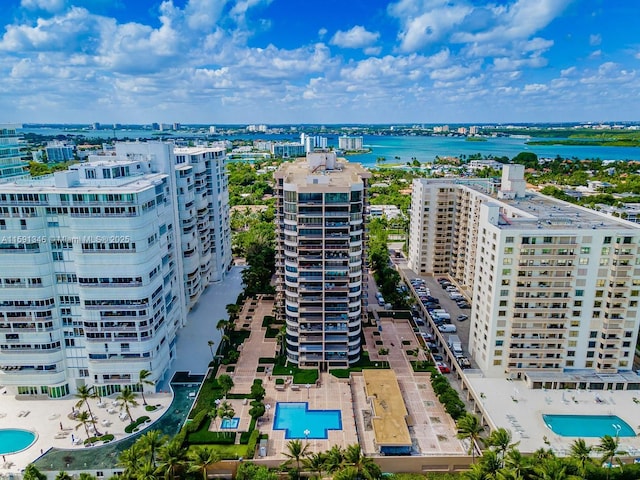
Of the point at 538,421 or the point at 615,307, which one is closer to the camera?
the point at 538,421

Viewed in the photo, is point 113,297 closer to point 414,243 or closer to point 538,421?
point 538,421

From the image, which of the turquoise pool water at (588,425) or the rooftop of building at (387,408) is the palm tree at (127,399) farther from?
the turquoise pool water at (588,425)

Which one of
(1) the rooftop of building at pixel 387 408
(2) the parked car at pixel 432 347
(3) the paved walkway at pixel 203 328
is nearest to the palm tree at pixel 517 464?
(1) the rooftop of building at pixel 387 408

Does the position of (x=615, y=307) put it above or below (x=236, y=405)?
above

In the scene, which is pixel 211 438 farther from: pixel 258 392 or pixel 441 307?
pixel 441 307

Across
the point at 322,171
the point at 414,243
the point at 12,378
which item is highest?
the point at 322,171

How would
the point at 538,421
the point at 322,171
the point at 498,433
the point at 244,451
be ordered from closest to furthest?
the point at 498,433 < the point at 244,451 < the point at 538,421 < the point at 322,171

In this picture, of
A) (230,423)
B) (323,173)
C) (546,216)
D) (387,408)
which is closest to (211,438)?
(230,423)

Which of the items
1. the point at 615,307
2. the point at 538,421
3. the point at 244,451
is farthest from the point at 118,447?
the point at 615,307
